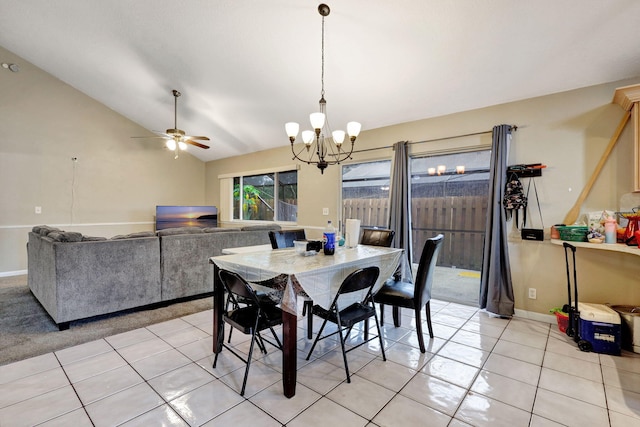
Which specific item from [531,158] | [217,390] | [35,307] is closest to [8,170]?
[35,307]

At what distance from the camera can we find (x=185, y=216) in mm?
6871

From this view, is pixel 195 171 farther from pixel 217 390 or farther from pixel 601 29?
pixel 601 29

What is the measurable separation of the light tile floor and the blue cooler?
5.1 inches

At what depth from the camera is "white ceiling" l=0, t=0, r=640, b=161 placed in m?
2.58

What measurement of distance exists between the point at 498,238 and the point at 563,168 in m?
0.97

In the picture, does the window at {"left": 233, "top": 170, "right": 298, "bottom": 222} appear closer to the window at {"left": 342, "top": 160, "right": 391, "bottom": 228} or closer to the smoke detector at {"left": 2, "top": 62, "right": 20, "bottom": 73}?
the window at {"left": 342, "top": 160, "right": 391, "bottom": 228}

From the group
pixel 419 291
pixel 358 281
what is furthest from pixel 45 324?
pixel 419 291

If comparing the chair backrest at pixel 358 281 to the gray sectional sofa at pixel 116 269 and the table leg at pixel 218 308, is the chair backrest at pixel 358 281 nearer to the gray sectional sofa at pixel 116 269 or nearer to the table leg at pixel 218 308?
→ the table leg at pixel 218 308

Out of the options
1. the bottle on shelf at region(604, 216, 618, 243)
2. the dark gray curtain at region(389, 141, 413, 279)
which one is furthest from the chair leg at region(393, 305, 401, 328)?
the bottle on shelf at region(604, 216, 618, 243)

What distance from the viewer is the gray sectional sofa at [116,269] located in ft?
9.68

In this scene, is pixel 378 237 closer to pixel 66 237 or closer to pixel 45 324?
pixel 66 237

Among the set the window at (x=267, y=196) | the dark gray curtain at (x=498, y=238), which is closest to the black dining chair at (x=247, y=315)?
the dark gray curtain at (x=498, y=238)

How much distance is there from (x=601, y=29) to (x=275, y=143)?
187 inches

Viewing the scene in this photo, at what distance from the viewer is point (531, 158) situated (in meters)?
3.29
